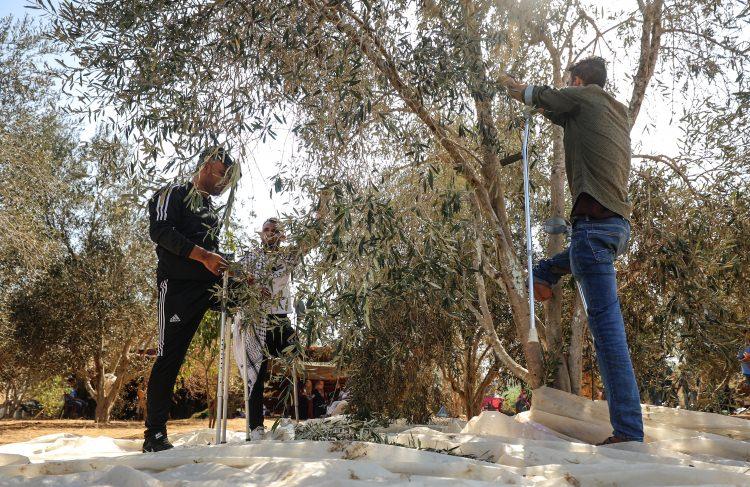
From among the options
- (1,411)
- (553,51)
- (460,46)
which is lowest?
(1,411)

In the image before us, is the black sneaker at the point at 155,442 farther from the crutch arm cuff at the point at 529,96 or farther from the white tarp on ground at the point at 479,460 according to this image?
the crutch arm cuff at the point at 529,96

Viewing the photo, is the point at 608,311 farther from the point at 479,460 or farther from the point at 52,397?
the point at 52,397

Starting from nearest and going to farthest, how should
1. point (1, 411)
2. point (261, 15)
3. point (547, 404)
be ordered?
1. point (261, 15)
2. point (547, 404)
3. point (1, 411)

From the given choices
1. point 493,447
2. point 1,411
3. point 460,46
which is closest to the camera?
point 493,447

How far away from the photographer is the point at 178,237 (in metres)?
4.75

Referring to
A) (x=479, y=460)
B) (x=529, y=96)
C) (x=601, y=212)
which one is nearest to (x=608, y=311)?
(x=601, y=212)

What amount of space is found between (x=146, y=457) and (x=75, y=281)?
14.9 metres

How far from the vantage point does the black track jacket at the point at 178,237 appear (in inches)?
187

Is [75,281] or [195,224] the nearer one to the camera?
[195,224]

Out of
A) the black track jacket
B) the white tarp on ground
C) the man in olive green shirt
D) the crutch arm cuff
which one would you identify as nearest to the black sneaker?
the white tarp on ground

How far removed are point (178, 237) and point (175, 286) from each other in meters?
0.38

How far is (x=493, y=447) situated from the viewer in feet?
11.8

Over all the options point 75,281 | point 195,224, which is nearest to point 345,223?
point 195,224

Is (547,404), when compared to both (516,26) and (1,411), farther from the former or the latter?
(1,411)
